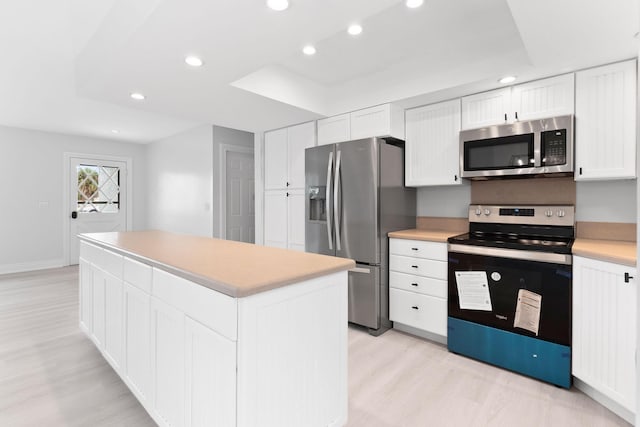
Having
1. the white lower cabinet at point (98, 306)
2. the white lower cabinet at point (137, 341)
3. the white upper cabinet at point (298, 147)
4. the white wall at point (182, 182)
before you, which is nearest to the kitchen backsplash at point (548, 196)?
the white upper cabinet at point (298, 147)

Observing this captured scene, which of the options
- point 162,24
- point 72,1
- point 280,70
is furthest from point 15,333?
point 280,70

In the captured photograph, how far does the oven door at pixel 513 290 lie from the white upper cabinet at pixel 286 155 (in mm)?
1872

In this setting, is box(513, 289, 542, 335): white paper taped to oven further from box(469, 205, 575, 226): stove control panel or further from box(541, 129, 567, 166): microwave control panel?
box(541, 129, 567, 166): microwave control panel

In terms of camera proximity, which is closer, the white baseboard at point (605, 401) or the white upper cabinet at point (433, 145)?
the white baseboard at point (605, 401)

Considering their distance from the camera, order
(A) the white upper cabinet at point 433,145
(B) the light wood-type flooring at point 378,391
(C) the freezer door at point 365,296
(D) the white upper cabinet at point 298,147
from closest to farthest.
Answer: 1. (B) the light wood-type flooring at point 378,391
2. (A) the white upper cabinet at point 433,145
3. (C) the freezer door at point 365,296
4. (D) the white upper cabinet at point 298,147

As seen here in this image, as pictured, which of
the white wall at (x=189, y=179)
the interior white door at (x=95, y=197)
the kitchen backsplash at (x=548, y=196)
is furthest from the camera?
the interior white door at (x=95, y=197)

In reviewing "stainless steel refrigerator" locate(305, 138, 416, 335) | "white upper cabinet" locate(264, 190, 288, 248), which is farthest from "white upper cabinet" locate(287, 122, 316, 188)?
"stainless steel refrigerator" locate(305, 138, 416, 335)

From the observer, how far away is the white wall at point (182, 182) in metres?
5.04

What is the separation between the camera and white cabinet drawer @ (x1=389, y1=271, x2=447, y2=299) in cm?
260

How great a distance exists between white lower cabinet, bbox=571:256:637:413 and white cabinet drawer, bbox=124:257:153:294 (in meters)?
2.42

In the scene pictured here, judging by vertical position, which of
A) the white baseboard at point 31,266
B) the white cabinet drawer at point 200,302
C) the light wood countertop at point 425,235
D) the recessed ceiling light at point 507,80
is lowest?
the white baseboard at point 31,266

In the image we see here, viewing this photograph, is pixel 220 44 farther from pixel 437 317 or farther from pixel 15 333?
pixel 15 333

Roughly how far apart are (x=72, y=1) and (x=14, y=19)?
0.58 metres

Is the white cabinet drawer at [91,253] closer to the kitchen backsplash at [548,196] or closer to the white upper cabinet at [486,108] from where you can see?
the kitchen backsplash at [548,196]
